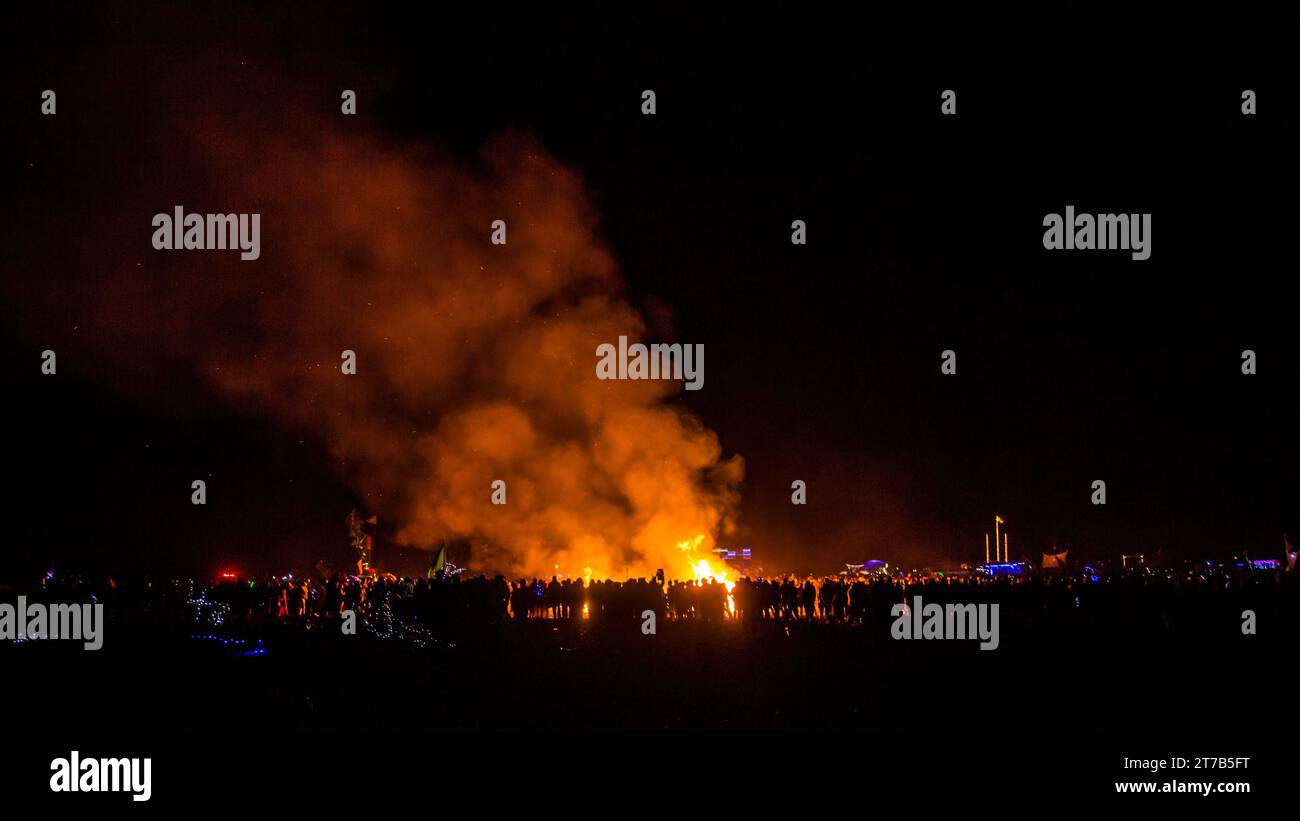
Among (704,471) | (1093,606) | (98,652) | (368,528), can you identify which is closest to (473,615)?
(98,652)

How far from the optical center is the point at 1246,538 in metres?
45.1

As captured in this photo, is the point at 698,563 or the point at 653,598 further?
the point at 698,563

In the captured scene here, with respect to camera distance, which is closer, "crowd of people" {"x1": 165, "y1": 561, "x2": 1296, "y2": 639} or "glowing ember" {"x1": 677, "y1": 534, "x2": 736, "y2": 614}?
"crowd of people" {"x1": 165, "y1": 561, "x2": 1296, "y2": 639}

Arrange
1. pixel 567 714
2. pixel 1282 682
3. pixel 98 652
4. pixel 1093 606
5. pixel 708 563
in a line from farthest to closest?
1. pixel 708 563
2. pixel 1093 606
3. pixel 98 652
4. pixel 1282 682
5. pixel 567 714

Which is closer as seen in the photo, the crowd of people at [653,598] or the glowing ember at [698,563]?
the crowd of people at [653,598]

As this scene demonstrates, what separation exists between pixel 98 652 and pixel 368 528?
2102 cm

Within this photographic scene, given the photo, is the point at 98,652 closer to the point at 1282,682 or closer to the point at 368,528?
the point at 1282,682

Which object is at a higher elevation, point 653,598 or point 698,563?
point 653,598

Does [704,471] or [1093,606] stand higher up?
[704,471]

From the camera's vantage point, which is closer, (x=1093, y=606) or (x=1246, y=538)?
(x=1093, y=606)

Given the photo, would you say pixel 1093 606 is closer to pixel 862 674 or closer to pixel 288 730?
pixel 862 674
